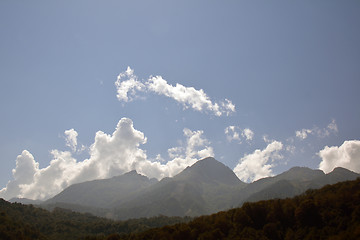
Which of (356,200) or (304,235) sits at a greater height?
(356,200)

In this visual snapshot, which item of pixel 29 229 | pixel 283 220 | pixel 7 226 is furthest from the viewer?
pixel 29 229

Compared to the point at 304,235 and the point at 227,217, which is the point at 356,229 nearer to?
the point at 304,235

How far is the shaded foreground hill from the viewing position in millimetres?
84312

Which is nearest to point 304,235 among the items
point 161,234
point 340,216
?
point 340,216

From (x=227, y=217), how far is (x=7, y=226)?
467 feet

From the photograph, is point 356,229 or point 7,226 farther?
point 7,226

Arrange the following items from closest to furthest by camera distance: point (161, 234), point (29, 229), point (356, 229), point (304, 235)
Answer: point (356, 229) → point (304, 235) → point (161, 234) → point (29, 229)

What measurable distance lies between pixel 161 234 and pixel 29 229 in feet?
407

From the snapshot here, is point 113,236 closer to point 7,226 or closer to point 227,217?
point 227,217

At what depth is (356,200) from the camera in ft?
300

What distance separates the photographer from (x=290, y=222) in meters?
99.3

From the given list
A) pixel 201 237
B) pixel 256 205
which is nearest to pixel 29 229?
pixel 201 237

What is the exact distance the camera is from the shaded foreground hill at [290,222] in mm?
84312

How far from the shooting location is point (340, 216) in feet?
289
